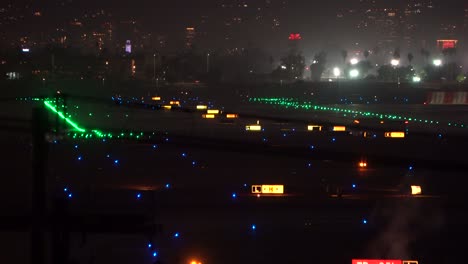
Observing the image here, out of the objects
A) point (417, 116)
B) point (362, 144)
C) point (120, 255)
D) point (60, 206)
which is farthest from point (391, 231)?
point (417, 116)

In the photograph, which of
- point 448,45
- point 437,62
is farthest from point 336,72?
point 448,45

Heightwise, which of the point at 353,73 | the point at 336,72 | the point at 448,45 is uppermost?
the point at 448,45

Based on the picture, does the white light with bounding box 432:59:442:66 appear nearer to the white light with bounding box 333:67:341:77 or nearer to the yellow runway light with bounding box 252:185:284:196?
the white light with bounding box 333:67:341:77

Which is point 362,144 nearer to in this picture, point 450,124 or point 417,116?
point 450,124

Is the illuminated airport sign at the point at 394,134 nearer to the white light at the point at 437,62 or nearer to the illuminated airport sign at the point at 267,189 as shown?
the illuminated airport sign at the point at 267,189

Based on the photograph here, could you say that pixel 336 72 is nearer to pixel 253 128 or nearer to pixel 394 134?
pixel 253 128

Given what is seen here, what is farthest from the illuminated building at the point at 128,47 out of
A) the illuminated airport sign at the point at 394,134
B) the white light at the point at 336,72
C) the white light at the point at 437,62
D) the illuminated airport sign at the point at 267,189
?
the illuminated airport sign at the point at 267,189

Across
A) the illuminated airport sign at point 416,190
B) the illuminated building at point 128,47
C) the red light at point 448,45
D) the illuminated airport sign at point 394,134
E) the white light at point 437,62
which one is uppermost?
the red light at point 448,45

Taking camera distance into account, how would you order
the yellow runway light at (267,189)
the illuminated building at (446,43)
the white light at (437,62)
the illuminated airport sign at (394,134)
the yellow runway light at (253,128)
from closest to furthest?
the yellow runway light at (267,189)
the illuminated airport sign at (394,134)
the yellow runway light at (253,128)
the white light at (437,62)
the illuminated building at (446,43)

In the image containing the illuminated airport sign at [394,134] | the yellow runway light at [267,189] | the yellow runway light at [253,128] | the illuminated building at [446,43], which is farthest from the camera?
the illuminated building at [446,43]
